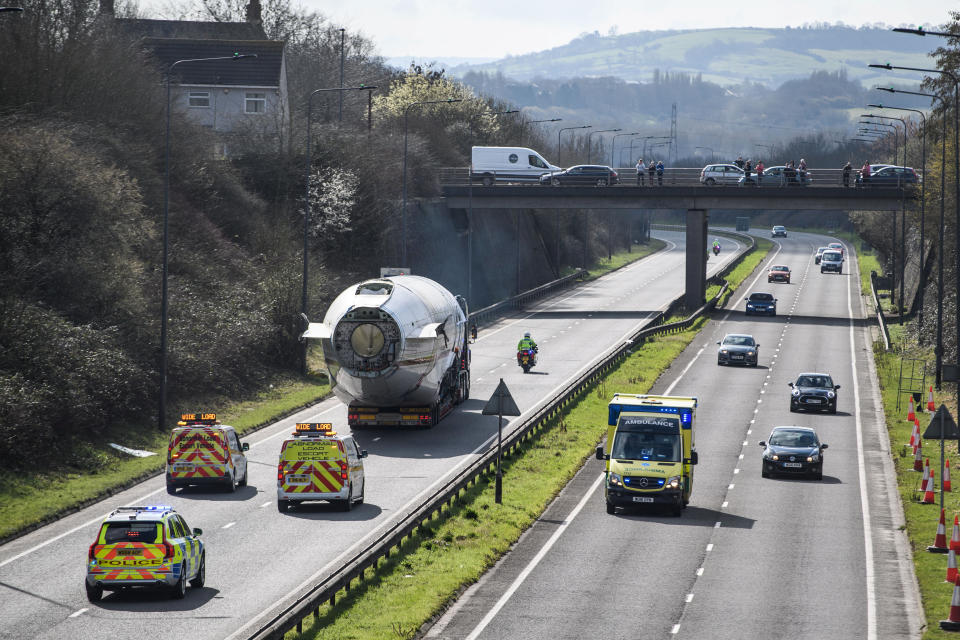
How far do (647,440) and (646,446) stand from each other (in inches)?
7.6

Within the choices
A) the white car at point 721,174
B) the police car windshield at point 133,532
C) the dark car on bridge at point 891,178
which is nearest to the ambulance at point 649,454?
the police car windshield at point 133,532

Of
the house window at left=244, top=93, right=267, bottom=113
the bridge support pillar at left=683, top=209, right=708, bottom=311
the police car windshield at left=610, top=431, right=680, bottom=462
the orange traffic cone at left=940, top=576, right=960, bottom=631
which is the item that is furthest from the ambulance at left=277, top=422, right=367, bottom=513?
the house window at left=244, top=93, right=267, bottom=113

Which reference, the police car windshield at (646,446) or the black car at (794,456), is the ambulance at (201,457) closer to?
the police car windshield at (646,446)

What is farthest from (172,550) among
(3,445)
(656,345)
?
(656,345)

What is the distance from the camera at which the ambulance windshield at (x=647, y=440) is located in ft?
103

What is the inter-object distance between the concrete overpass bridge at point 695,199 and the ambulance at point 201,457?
173ft

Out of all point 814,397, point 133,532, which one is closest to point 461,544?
point 133,532

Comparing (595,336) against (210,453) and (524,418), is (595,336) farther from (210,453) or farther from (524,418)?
(210,453)

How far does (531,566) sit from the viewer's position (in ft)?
85.7

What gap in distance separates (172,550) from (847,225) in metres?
178

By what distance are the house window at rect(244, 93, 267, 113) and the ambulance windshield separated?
64006 mm

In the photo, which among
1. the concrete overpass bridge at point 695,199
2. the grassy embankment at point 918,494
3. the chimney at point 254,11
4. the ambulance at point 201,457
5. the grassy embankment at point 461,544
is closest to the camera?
the grassy embankment at point 461,544

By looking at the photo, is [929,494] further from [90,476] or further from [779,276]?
[779,276]

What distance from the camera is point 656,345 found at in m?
67.5
